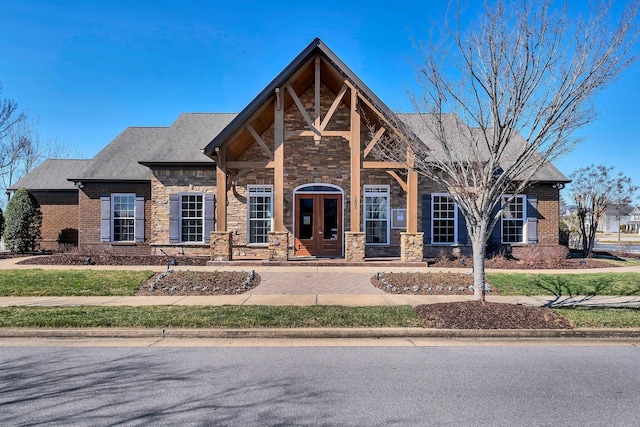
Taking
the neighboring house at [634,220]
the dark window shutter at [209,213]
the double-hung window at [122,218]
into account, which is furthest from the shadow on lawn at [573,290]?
the neighboring house at [634,220]

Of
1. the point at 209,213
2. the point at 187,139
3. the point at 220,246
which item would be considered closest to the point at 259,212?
the point at 209,213

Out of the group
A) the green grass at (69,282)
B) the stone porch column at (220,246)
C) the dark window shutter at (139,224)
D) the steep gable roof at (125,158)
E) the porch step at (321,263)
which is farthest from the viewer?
the steep gable roof at (125,158)

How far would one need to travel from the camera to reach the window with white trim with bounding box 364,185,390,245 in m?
15.8

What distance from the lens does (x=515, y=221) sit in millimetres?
16500

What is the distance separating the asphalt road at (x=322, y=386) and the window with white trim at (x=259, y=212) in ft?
33.1

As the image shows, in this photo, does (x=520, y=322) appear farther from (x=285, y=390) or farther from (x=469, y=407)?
(x=285, y=390)

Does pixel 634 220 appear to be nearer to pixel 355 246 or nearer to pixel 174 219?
pixel 355 246

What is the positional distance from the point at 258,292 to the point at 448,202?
9694 millimetres

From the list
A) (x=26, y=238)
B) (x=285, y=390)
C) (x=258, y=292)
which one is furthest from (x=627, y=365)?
(x=26, y=238)

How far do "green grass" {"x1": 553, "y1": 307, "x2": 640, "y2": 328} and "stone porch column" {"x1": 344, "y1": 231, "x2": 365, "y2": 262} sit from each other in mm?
6645

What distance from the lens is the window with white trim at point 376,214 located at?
1582cm

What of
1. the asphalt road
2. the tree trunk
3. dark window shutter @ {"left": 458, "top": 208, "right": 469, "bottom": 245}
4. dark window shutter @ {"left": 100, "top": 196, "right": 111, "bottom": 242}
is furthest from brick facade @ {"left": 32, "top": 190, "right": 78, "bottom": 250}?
the tree trunk

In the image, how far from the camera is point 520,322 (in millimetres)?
6953

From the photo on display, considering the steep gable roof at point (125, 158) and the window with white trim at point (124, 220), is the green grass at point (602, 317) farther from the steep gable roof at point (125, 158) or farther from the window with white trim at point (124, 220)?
the window with white trim at point (124, 220)
